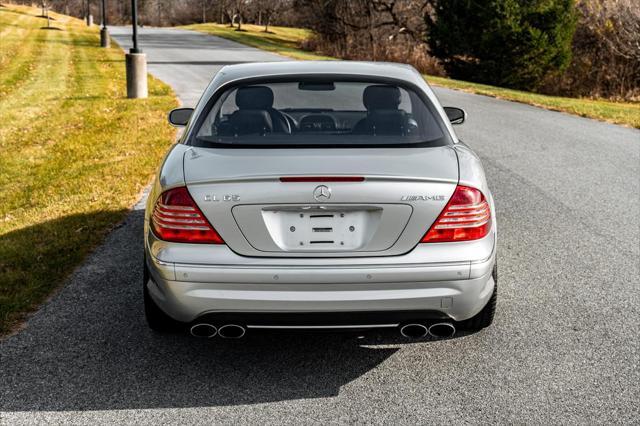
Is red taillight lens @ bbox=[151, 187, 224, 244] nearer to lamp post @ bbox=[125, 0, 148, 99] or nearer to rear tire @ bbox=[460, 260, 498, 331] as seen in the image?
rear tire @ bbox=[460, 260, 498, 331]

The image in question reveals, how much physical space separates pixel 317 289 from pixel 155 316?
3.42ft

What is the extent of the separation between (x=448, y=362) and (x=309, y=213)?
4.09 ft

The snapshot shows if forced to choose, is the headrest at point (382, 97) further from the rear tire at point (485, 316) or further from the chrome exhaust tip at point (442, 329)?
the chrome exhaust tip at point (442, 329)

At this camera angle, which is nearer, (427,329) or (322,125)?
(427,329)

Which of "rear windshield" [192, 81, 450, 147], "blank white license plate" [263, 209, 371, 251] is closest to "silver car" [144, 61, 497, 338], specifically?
"blank white license plate" [263, 209, 371, 251]

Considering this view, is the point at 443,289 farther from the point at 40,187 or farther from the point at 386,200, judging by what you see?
the point at 40,187

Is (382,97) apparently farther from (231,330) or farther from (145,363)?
(145,363)

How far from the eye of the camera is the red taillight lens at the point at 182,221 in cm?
351

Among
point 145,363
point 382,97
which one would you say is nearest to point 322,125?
point 382,97

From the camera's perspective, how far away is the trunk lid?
3.43 metres

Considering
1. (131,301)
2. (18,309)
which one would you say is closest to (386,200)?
(131,301)

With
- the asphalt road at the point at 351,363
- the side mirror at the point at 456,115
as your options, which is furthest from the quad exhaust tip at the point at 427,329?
the side mirror at the point at 456,115

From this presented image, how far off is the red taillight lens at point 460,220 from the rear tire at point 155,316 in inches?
54.0

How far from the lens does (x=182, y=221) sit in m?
3.55
